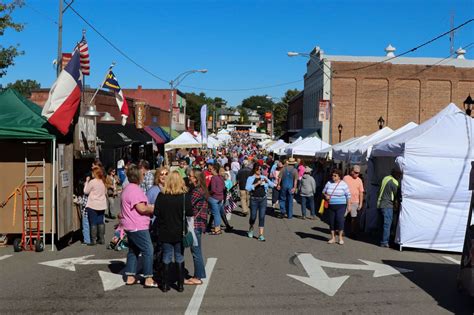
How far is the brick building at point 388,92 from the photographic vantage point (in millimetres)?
44844

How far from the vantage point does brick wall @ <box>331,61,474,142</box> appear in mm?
44875

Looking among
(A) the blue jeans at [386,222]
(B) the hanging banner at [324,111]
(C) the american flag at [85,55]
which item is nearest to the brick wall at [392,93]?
(B) the hanging banner at [324,111]

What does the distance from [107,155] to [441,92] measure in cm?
3040

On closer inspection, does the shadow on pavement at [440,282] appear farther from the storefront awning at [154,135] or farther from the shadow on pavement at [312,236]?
the storefront awning at [154,135]

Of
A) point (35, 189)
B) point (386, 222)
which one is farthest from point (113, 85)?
point (386, 222)

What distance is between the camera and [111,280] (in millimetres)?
7734

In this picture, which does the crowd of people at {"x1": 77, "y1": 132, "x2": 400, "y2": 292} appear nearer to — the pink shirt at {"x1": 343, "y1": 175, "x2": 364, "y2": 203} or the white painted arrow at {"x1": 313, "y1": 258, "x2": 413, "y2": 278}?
the pink shirt at {"x1": 343, "y1": 175, "x2": 364, "y2": 203}

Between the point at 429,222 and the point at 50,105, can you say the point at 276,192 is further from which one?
the point at 50,105

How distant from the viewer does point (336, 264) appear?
9.11m

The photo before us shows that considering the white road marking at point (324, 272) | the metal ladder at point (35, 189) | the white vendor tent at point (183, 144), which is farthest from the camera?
the white vendor tent at point (183, 144)

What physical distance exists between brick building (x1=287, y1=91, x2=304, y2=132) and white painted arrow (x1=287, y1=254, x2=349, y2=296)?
52.4 meters

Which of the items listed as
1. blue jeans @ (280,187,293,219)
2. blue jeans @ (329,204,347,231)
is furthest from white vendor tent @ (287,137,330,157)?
blue jeans @ (329,204,347,231)

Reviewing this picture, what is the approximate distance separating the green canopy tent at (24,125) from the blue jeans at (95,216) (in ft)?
2.43

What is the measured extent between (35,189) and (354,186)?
7243mm
